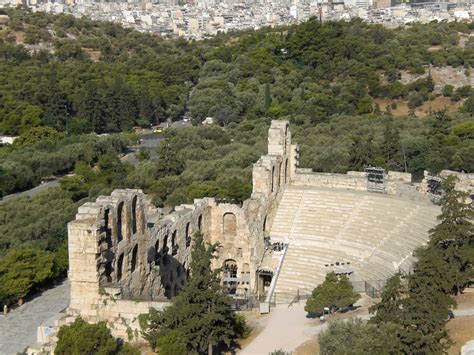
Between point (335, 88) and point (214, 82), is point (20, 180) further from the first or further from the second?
point (335, 88)

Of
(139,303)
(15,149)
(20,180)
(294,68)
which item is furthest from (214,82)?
(139,303)

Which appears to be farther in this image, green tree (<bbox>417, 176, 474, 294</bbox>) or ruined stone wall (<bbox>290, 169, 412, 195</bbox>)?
ruined stone wall (<bbox>290, 169, 412, 195</bbox>)

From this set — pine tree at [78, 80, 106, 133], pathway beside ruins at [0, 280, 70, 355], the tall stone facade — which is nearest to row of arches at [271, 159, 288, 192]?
the tall stone facade

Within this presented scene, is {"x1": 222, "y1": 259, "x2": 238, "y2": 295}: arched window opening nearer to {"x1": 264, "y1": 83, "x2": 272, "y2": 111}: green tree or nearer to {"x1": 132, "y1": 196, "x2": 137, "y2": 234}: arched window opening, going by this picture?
{"x1": 132, "y1": 196, "x2": 137, "y2": 234}: arched window opening

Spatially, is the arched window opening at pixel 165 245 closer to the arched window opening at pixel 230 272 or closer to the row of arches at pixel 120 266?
the row of arches at pixel 120 266

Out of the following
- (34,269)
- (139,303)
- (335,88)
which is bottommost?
(34,269)

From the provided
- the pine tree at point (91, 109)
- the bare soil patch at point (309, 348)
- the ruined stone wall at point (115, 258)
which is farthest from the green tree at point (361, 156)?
the pine tree at point (91, 109)
